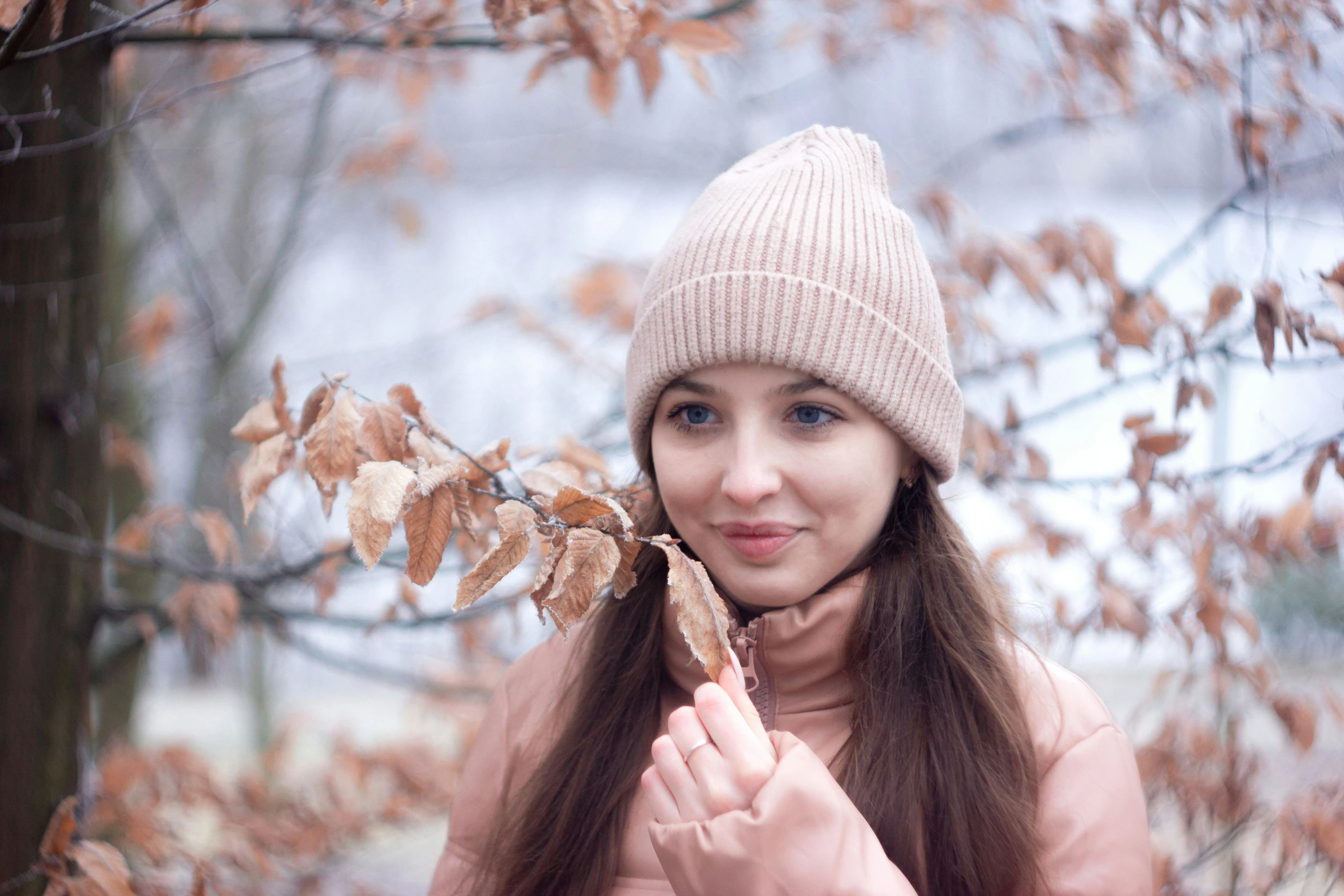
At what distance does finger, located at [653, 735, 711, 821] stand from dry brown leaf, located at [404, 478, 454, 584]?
41cm

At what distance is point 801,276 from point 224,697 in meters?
8.69

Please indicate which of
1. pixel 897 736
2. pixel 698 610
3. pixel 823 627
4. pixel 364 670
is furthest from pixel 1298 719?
pixel 364 670

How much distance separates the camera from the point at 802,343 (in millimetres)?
1498

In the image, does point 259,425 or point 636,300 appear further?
point 636,300

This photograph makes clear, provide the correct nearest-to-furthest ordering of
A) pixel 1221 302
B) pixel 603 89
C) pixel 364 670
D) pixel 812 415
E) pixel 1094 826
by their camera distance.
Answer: pixel 1094 826
pixel 812 415
pixel 1221 302
pixel 603 89
pixel 364 670

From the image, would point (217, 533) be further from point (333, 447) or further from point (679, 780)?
point (679, 780)

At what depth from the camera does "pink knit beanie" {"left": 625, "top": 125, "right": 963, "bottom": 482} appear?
4.97 ft

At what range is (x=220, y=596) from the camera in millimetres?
2363

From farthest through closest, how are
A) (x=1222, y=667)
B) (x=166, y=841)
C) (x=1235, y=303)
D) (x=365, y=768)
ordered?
(x=365, y=768)
(x=166, y=841)
(x=1222, y=667)
(x=1235, y=303)

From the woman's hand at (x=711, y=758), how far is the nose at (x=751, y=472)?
0.25m

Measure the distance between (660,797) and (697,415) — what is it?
23.4 inches

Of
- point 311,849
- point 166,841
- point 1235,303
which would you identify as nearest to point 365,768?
point 311,849

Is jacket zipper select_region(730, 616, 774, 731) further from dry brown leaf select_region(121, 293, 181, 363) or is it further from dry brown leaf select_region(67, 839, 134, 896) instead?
dry brown leaf select_region(121, 293, 181, 363)

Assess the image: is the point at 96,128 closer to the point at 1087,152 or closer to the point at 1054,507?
the point at 1054,507
